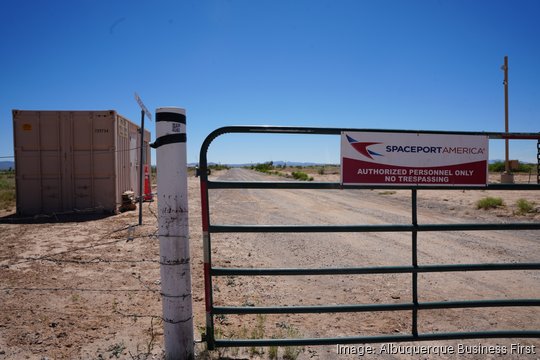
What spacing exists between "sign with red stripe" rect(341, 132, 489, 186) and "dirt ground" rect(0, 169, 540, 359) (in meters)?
1.58

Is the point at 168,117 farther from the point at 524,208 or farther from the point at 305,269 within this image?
the point at 524,208

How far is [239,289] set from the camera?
4988 mm

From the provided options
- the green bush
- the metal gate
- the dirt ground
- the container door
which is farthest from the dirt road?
the container door

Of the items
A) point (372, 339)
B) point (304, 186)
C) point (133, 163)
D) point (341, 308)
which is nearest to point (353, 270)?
point (341, 308)

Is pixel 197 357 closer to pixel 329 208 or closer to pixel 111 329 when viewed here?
pixel 111 329

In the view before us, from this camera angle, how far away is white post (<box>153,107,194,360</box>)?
280 centimetres

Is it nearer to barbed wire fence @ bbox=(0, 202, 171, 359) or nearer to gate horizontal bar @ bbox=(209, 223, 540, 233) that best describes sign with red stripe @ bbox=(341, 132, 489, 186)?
gate horizontal bar @ bbox=(209, 223, 540, 233)

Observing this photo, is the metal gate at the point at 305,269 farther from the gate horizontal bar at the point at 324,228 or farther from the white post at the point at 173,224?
the white post at the point at 173,224

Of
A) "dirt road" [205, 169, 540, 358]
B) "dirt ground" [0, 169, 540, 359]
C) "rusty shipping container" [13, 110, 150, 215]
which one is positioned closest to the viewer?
"dirt ground" [0, 169, 540, 359]

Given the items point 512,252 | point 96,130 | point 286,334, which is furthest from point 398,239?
point 96,130

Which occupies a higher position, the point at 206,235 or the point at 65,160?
the point at 65,160

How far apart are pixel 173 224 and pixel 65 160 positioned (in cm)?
1097

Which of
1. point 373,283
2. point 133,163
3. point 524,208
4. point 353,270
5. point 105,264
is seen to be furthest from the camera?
point 133,163

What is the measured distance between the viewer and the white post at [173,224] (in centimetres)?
280
